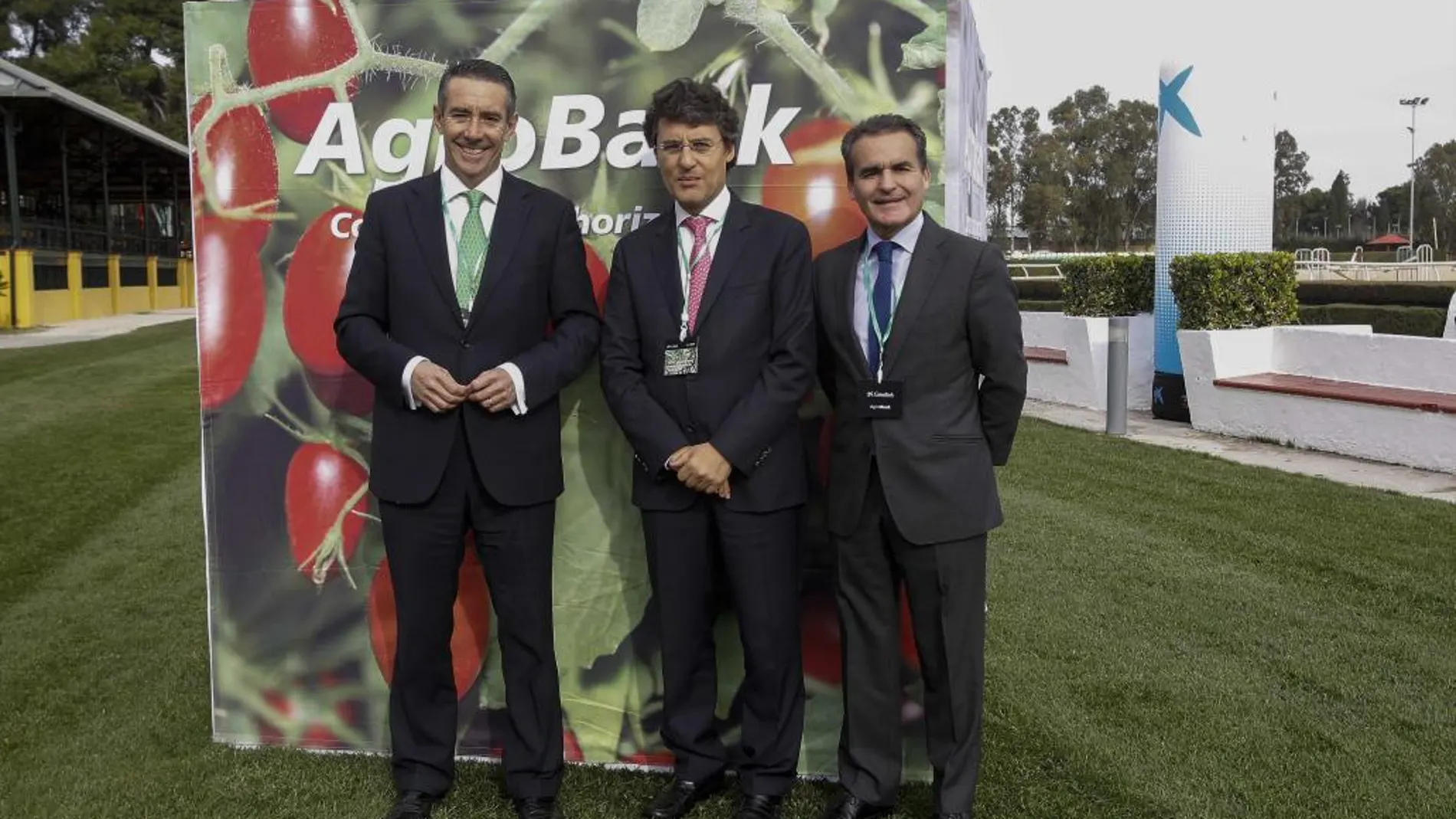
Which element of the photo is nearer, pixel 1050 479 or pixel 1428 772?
pixel 1428 772

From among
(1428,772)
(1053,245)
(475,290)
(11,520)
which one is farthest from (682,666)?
(1053,245)

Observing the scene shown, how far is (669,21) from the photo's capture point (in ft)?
10.3

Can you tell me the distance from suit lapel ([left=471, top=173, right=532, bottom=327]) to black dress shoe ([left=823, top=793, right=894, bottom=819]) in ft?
4.94

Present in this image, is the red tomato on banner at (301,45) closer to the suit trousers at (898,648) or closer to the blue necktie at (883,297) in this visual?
the blue necktie at (883,297)

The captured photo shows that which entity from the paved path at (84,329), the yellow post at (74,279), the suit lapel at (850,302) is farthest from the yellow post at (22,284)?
the suit lapel at (850,302)

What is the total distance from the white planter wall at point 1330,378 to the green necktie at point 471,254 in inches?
270

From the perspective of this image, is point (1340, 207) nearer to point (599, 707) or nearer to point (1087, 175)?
point (1087, 175)

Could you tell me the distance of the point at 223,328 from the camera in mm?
3312

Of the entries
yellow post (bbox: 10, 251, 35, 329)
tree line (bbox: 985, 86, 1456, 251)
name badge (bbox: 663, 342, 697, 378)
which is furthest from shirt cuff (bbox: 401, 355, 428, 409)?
tree line (bbox: 985, 86, 1456, 251)

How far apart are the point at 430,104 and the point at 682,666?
1.67 metres

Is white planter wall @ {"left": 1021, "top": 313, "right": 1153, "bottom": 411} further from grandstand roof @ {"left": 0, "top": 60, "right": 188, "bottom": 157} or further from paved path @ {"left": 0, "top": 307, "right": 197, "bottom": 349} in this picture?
grandstand roof @ {"left": 0, "top": 60, "right": 188, "bottom": 157}

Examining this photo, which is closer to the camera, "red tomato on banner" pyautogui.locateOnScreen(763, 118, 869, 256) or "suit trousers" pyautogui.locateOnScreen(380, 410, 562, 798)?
"suit trousers" pyautogui.locateOnScreen(380, 410, 562, 798)

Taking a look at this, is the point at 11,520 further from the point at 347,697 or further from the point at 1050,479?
the point at 1050,479

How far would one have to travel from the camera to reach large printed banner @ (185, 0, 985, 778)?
3.12m
